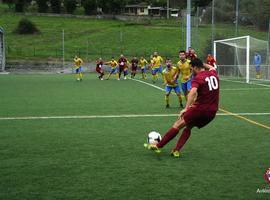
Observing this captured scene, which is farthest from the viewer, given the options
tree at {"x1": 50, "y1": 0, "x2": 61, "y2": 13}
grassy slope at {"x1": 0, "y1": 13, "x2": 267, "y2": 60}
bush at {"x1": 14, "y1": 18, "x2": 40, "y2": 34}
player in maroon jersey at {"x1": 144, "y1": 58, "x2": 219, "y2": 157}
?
tree at {"x1": 50, "y1": 0, "x2": 61, "y2": 13}

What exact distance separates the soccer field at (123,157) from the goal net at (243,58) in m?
14.6

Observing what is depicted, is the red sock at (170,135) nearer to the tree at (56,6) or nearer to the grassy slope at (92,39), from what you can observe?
the grassy slope at (92,39)

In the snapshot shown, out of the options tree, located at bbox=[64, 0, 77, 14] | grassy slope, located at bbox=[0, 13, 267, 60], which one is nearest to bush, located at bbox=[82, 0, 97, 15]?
tree, located at bbox=[64, 0, 77, 14]

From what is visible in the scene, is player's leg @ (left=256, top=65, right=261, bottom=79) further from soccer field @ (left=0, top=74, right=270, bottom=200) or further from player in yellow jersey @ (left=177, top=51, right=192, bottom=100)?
soccer field @ (left=0, top=74, right=270, bottom=200)

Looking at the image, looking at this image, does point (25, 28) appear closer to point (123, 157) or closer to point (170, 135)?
point (123, 157)

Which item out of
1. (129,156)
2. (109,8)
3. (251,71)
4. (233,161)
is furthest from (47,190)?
(109,8)

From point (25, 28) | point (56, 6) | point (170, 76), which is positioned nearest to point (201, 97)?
point (170, 76)

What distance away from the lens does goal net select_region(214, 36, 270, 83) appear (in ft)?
95.7

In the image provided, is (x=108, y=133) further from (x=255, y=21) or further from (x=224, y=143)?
(x=255, y=21)

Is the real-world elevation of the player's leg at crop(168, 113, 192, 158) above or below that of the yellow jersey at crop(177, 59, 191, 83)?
below

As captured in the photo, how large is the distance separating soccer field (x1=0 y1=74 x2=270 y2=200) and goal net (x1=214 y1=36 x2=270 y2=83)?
1464 centimetres

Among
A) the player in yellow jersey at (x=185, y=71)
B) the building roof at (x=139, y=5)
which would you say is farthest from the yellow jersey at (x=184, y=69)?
the building roof at (x=139, y=5)

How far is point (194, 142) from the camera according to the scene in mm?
9914

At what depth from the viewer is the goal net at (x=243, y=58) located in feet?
95.7
